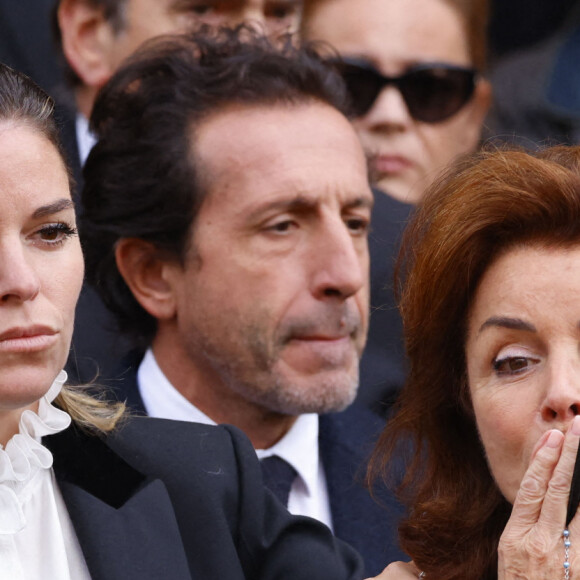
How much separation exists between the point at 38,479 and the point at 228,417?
1.33 m

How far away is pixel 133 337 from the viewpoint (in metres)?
4.50

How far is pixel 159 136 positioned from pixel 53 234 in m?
1.59

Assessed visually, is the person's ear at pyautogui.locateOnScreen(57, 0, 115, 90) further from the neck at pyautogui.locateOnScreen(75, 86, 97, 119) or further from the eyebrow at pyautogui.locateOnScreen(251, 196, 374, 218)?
the eyebrow at pyautogui.locateOnScreen(251, 196, 374, 218)

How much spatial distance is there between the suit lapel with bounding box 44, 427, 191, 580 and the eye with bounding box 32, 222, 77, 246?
48 cm

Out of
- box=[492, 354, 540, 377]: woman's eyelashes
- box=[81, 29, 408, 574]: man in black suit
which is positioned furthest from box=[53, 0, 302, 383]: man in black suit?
box=[492, 354, 540, 377]: woman's eyelashes

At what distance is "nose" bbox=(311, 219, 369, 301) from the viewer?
163 inches

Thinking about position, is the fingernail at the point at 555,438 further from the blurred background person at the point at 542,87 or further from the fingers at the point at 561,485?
the blurred background person at the point at 542,87

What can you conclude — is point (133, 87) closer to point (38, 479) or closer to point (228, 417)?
point (228, 417)

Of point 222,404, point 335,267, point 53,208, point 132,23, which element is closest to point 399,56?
point 132,23

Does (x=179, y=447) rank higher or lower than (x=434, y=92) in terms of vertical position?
higher

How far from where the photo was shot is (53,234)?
288 cm

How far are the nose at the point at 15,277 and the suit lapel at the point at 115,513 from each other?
47cm

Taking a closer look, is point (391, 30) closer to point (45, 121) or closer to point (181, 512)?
point (45, 121)

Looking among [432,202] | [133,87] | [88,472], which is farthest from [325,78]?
[88,472]
